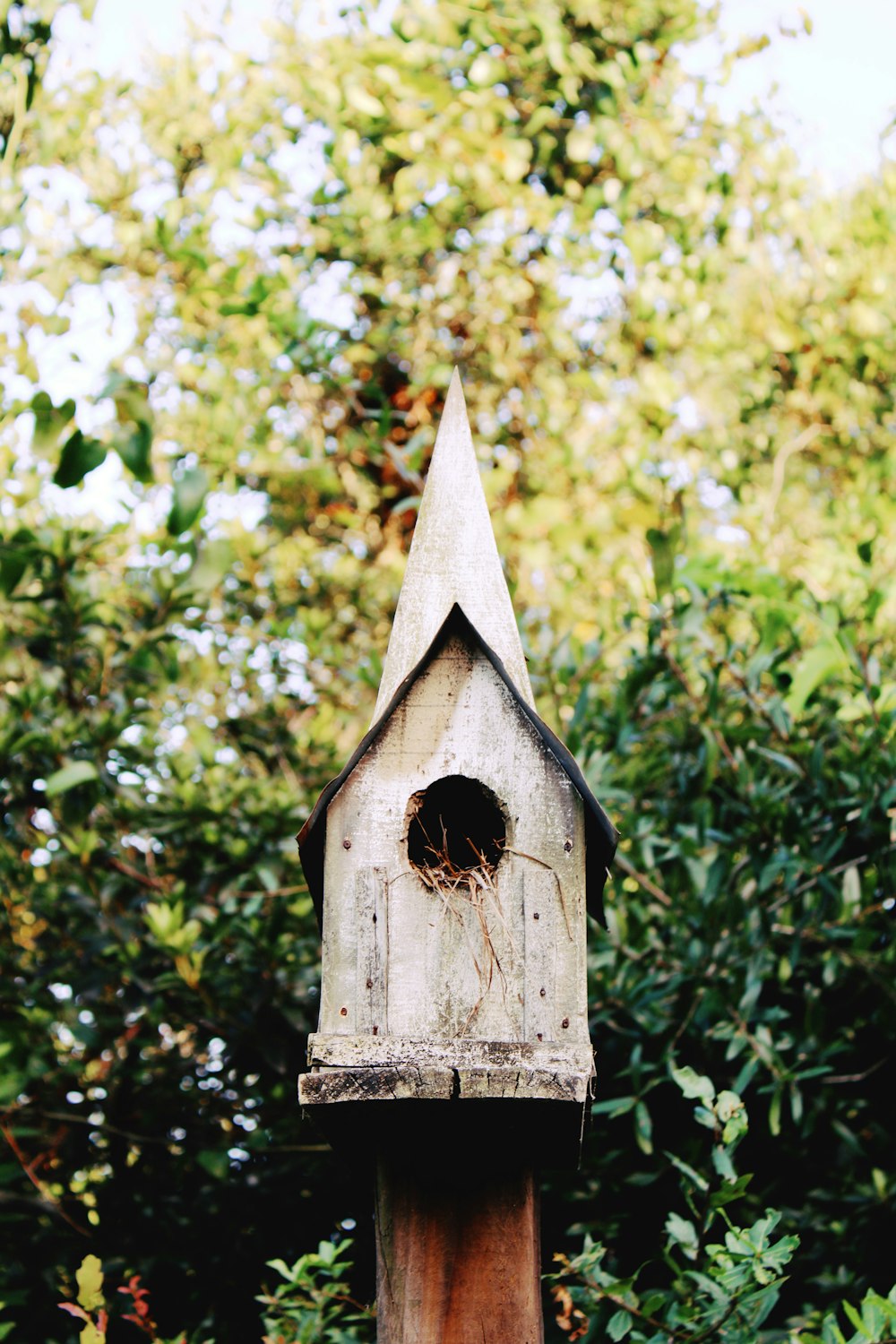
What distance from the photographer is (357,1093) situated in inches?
91.5

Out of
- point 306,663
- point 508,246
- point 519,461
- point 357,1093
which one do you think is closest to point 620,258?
point 508,246

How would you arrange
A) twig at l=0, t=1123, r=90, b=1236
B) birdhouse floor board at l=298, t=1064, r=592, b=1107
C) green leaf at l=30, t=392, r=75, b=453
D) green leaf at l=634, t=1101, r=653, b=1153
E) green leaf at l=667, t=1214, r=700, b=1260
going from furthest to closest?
twig at l=0, t=1123, r=90, b=1236 < green leaf at l=634, t=1101, r=653, b=1153 < green leaf at l=667, t=1214, r=700, b=1260 < green leaf at l=30, t=392, r=75, b=453 < birdhouse floor board at l=298, t=1064, r=592, b=1107

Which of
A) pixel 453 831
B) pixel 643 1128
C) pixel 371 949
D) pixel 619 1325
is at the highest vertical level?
pixel 453 831

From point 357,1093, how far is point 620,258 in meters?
6.21

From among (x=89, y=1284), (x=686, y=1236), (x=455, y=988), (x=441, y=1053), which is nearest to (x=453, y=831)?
(x=455, y=988)

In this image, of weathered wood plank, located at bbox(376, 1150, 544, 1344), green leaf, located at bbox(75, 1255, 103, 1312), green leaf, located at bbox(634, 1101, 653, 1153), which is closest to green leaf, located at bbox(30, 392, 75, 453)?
weathered wood plank, located at bbox(376, 1150, 544, 1344)

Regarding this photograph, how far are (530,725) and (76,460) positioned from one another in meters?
1.04

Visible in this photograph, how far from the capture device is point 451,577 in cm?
299

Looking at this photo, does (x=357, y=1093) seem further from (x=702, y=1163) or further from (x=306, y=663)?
(x=306, y=663)

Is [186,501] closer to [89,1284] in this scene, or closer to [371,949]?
[371,949]

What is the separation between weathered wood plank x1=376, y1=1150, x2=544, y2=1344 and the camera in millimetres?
2475

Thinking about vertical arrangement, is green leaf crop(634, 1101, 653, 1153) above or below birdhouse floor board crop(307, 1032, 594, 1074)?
above

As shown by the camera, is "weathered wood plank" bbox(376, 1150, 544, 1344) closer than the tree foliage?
Yes

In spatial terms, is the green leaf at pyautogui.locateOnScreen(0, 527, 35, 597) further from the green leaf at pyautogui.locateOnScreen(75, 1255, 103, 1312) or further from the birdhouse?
the green leaf at pyautogui.locateOnScreen(75, 1255, 103, 1312)
